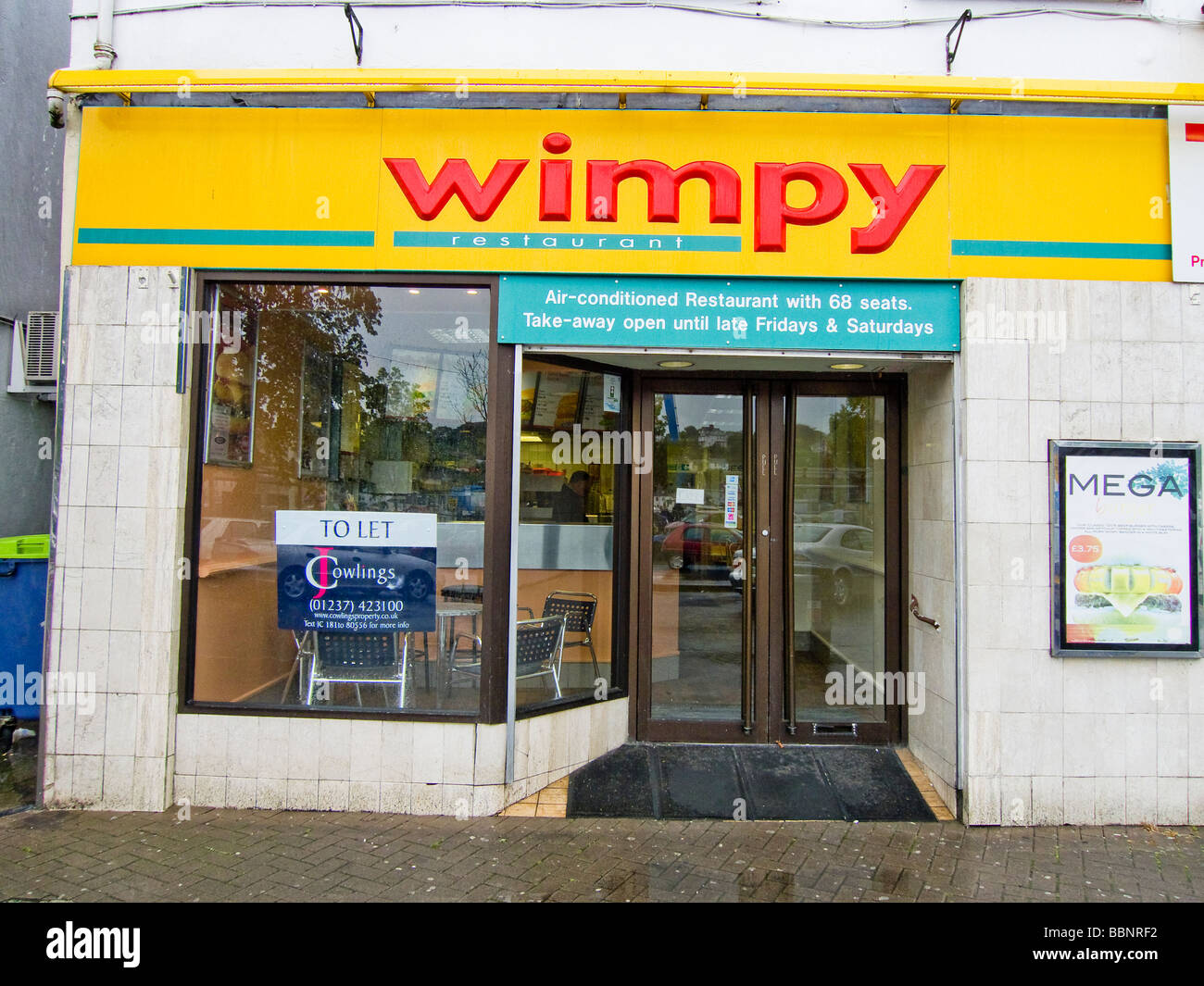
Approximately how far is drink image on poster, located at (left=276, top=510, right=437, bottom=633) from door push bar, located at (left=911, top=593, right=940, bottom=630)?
3.21 meters

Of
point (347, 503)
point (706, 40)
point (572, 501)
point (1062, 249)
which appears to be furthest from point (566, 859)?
point (706, 40)

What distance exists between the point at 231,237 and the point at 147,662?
2627 millimetres

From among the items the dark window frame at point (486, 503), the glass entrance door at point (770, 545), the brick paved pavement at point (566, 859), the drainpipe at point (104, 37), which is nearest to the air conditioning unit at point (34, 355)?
the drainpipe at point (104, 37)

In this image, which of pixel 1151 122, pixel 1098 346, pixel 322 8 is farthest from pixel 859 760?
pixel 322 8

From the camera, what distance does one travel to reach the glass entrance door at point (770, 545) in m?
5.51

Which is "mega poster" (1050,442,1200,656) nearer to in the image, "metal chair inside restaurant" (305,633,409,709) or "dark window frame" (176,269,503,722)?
"dark window frame" (176,269,503,722)

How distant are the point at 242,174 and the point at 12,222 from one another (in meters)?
4.01

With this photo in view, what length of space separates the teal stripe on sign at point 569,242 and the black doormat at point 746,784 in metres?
3.32

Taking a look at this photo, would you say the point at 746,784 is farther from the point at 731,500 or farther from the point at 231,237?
the point at 231,237

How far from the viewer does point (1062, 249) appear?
464 centimetres

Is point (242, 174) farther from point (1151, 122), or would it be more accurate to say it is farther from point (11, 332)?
Result: point (1151, 122)

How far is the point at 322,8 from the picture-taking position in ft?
15.9

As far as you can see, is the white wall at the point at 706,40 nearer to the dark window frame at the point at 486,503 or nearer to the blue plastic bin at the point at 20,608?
the dark window frame at the point at 486,503

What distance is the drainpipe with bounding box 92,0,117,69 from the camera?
4773mm
